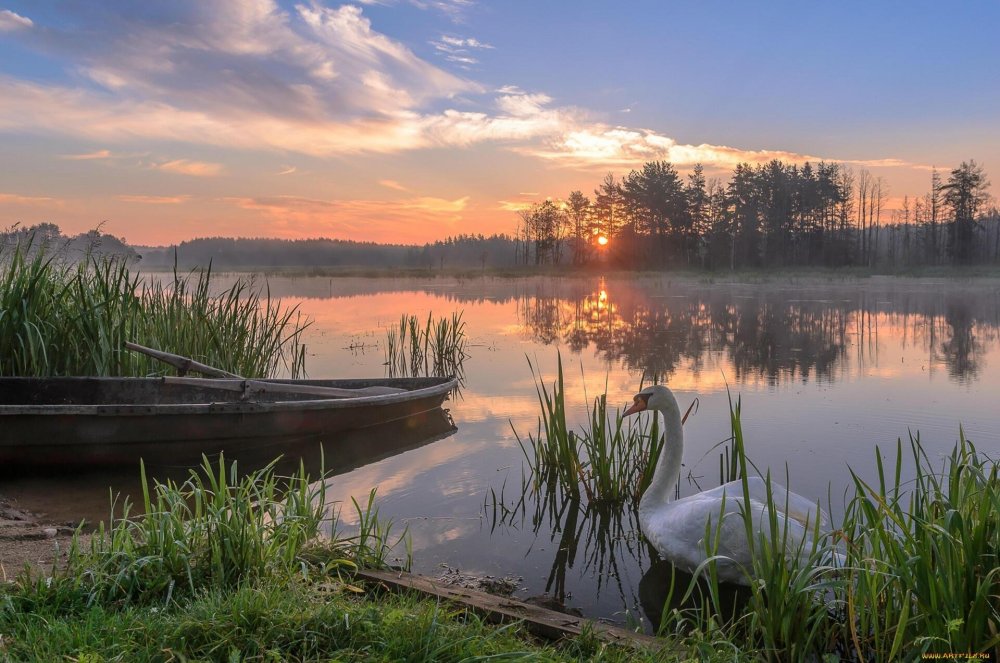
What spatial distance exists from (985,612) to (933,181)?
286ft

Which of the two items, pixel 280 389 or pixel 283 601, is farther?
pixel 280 389

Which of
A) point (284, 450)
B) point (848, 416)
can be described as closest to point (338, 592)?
point (284, 450)

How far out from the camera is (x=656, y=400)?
17.9ft

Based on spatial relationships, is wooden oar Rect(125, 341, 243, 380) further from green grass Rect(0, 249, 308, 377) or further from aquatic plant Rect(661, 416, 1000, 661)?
aquatic plant Rect(661, 416, 1000, 661)

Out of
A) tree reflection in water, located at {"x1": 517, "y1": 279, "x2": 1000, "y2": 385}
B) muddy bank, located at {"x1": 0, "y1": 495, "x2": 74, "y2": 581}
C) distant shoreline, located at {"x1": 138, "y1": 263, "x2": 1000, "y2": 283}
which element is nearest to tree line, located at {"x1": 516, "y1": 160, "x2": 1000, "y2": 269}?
distant shoreline, located at {"x1": 138, "y1": 263, "x2": 1000, "y2": 283}

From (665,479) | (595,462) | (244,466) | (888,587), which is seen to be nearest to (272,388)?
(244,466)

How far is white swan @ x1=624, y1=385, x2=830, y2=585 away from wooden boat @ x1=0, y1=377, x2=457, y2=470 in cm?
425

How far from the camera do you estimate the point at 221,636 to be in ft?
8.77

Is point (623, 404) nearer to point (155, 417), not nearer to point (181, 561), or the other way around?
point (155, 417)

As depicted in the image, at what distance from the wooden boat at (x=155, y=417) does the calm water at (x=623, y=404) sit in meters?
0.31

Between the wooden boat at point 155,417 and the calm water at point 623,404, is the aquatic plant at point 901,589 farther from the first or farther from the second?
the wooden boat at point 155,417

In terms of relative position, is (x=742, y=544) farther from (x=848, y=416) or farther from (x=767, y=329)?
(x=767, y=329)

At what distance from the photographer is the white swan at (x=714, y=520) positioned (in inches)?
165

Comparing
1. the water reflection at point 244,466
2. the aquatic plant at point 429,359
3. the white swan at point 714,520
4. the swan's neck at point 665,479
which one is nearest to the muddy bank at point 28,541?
the water reflection at point 244,466
